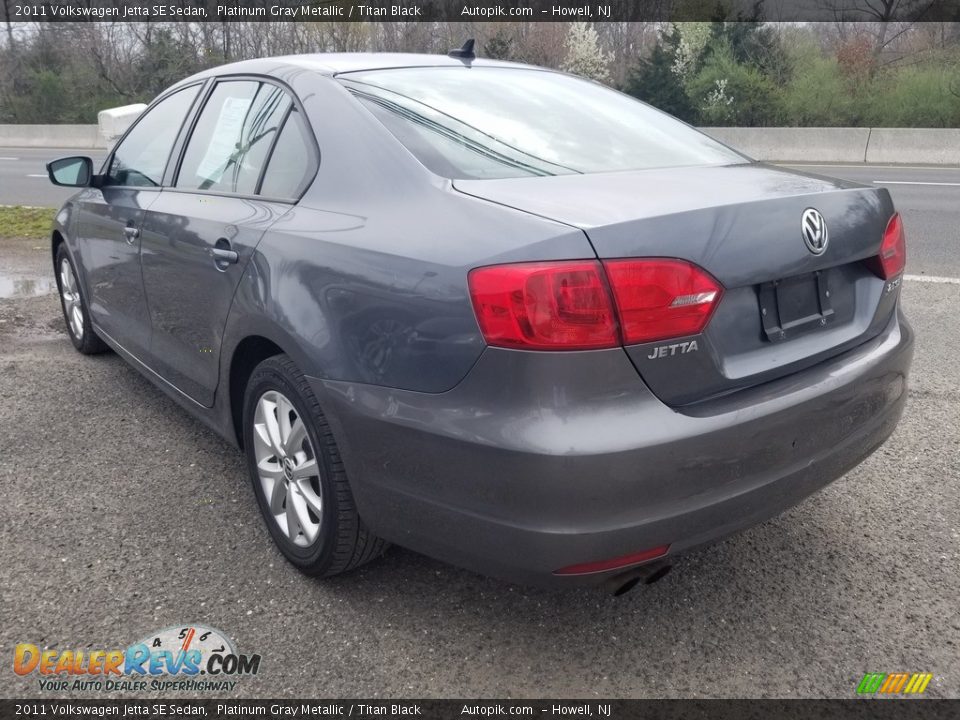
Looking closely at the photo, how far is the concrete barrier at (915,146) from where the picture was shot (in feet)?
→ 58.8

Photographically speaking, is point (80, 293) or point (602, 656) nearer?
point (602, 656)

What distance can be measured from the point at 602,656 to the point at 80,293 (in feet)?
11.7

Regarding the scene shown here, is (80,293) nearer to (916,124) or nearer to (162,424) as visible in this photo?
(162,424)

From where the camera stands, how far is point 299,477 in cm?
257

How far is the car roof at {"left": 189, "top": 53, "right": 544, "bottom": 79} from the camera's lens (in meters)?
2.94

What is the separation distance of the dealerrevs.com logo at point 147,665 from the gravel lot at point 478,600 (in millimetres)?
43

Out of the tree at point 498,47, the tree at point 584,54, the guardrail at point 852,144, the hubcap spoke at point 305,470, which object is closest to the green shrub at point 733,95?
the guardrail at point 852,144

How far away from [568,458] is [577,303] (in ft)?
1.14

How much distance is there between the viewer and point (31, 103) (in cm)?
3372

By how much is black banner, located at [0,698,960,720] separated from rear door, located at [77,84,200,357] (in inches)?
70.4

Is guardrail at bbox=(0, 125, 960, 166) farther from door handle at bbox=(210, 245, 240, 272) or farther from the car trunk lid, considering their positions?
door handle at bbox=(210, 245, 240, 272)

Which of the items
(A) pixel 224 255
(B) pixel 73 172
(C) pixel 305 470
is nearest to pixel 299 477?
(C) pixel 305 470

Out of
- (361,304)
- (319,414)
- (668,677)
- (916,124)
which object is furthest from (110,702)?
(916,124)

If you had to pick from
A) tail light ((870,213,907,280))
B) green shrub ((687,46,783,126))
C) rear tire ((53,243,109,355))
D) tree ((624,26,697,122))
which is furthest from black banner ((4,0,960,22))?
tail light ((870,213,907,280))
